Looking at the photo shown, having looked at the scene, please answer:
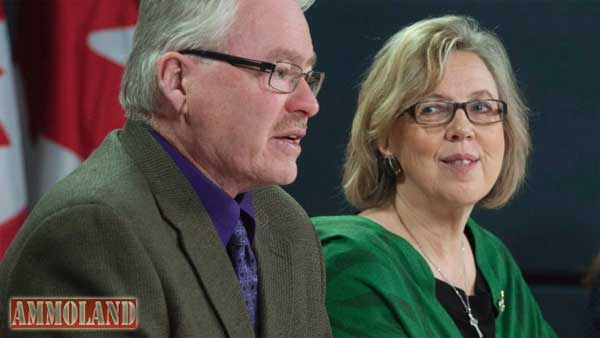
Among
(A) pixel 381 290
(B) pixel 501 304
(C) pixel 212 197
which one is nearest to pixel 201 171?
(C) pixel 212 197

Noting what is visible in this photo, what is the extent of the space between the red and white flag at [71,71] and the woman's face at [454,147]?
702 mm

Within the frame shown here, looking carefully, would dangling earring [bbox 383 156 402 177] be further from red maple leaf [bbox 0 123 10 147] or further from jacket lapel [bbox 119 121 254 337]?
red maple leaf [bbox 0 123 10 147]

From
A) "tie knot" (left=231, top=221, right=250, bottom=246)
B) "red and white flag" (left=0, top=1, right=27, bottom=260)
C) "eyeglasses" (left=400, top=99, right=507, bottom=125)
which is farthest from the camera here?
"red and white flag" (left=0, top=1, right=27, bottom=260)

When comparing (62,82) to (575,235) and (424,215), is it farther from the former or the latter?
(575,235)

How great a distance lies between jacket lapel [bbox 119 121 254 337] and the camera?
1207 mm

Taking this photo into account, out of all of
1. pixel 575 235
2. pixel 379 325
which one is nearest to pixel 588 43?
pixel 575 235

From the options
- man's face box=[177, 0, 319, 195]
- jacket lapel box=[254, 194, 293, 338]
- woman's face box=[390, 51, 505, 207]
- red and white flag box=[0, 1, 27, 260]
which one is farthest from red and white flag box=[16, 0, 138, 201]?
man's face box=[177, 0, 319, 195]

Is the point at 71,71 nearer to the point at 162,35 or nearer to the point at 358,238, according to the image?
the point at 358,238

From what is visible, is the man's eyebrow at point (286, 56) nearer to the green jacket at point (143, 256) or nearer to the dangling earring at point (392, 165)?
the green jacket at point (143, 256)

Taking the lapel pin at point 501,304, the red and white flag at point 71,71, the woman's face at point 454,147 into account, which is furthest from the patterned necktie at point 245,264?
the red and white flag at point 71,71

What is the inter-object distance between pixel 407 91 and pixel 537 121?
27.7 inches

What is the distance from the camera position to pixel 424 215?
1.86m

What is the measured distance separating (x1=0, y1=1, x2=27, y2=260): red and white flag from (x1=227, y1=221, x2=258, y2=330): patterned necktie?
3.10 feet

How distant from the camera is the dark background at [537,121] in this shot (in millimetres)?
2361
